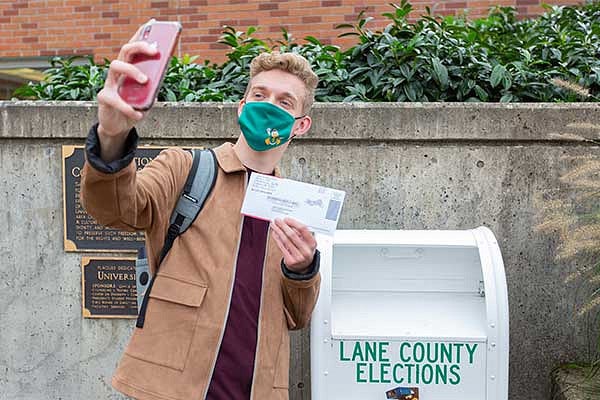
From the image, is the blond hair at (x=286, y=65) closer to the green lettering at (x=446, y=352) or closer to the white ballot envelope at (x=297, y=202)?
the white ballot envelope at (x=297, y=202)

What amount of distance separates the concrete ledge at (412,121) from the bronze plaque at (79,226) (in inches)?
12.4

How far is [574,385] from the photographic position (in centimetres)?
348

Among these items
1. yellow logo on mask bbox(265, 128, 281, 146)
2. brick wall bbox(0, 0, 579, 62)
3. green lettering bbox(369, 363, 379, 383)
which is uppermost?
brick wall bbox(0, 0, 579, 62)

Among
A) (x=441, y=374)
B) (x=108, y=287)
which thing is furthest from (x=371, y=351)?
(x=108, y=287)

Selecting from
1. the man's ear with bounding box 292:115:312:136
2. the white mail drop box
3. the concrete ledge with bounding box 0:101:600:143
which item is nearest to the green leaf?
the concrete ledge with bounding box 0:101:600:143

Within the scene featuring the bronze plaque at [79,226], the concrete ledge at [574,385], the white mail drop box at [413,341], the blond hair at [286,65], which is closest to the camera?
the blond hair at [286,65]

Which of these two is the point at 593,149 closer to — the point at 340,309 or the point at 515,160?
the point at 515,160

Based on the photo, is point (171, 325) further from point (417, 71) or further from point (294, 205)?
point (417, 71)

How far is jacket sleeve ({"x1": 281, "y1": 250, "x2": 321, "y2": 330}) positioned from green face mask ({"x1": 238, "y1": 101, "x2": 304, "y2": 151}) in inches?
14.6

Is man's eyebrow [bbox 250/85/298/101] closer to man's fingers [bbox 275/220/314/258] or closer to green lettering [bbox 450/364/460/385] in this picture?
man's fingers [bbox 275/220/314/258]

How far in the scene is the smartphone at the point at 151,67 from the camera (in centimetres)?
162

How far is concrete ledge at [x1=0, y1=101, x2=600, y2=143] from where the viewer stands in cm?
372

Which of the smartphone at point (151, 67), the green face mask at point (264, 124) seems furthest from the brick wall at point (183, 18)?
the smartphone at point (151, 67)

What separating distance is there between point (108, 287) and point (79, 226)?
363 millimetres
